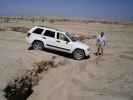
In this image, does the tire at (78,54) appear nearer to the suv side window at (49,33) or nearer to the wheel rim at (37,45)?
the suv side window at (49,33)

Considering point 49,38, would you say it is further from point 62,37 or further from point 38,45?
point 38,45

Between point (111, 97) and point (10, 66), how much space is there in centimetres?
542

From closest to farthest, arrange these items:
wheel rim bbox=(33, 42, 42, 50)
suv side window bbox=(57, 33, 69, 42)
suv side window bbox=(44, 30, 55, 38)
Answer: suv side window bbox=(57, 33, 69, 42) < suv side window bbox=(44, 30, 55, 38) < wheel rim bbox=(33, 42, 42, 50)

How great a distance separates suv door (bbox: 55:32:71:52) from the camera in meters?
17.4

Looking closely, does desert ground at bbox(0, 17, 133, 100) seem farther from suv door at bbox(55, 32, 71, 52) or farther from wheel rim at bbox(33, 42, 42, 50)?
suv door at bbox(55, 32, 71, 52)

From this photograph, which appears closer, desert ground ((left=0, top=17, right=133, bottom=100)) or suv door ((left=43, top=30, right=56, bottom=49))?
desert ground ((left=0, top=17, right=133, bottom=100))

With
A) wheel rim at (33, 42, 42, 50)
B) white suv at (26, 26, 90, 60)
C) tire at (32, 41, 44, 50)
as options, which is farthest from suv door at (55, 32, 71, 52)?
wheel rim at (33, 42, 42, 50)

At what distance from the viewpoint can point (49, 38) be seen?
1755cm

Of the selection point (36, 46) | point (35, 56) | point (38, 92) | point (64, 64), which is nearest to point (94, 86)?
point (38, 92)

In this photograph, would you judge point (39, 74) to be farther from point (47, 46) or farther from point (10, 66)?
point (47, 46)

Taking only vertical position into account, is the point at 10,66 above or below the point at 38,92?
above

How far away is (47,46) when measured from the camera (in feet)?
58.2

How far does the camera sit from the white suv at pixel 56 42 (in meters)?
17.4

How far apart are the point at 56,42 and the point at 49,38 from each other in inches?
23.0
